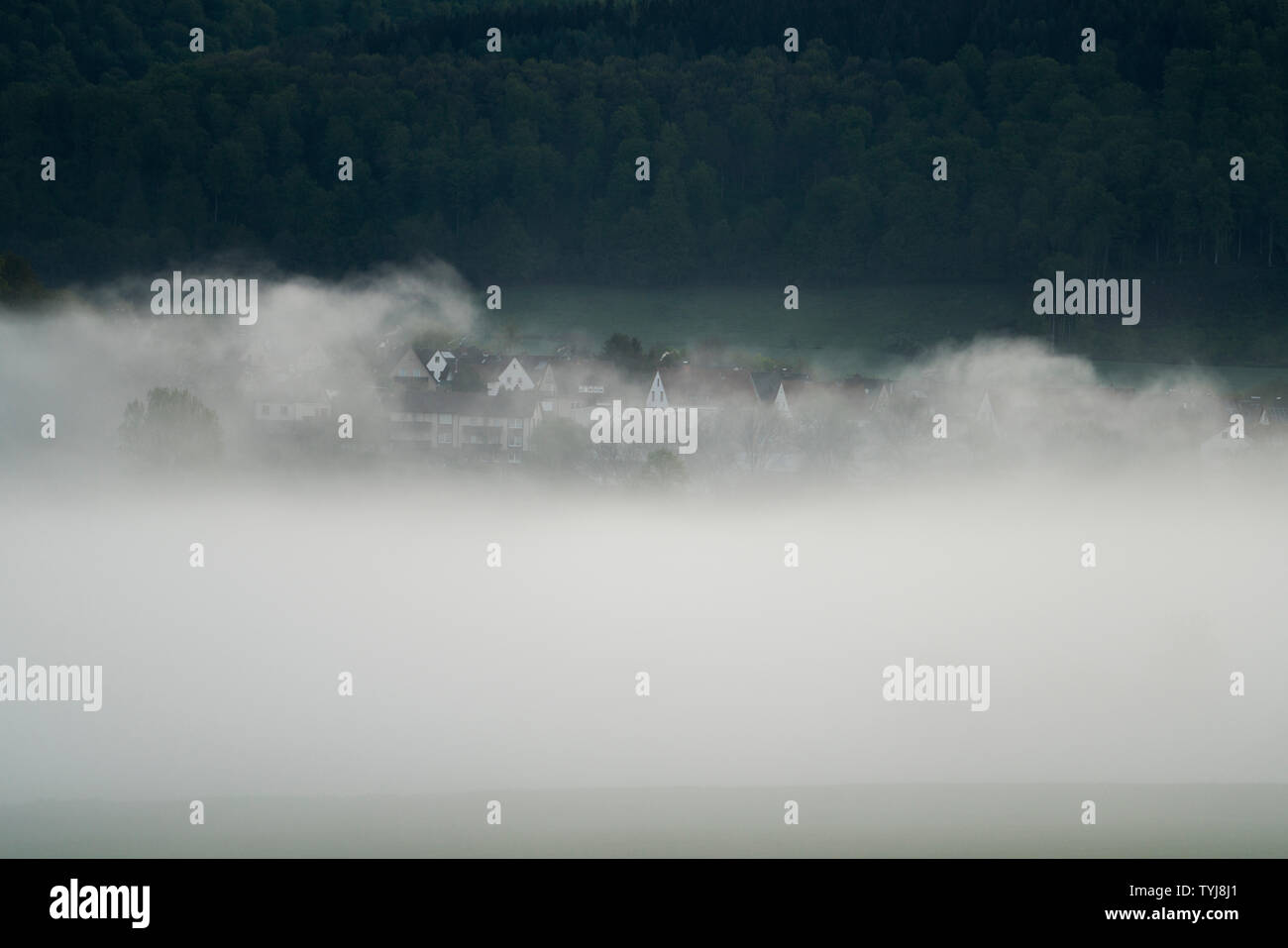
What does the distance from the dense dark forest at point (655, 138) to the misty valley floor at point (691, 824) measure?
30222mm

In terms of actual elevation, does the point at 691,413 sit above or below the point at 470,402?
below

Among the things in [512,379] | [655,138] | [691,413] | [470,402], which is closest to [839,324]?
[691,413]

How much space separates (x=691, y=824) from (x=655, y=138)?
3934cm

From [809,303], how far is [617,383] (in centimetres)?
695

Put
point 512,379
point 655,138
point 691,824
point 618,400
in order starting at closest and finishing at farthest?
1. point 691,824
2. point 512,379
3. point 618,400
4. point 655,138

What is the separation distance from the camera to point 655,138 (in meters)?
60.0

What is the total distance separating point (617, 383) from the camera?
159 feet

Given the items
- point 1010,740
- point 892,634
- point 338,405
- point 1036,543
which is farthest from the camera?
point 338,405

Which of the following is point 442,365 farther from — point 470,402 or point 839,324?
point 839,324

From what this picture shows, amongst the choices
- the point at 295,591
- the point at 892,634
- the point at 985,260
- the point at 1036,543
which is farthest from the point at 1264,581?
the point at 295,591

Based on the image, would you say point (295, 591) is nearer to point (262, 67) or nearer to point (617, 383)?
point (617, 383)

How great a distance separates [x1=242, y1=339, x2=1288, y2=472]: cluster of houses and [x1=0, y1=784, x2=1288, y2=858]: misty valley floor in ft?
70.4

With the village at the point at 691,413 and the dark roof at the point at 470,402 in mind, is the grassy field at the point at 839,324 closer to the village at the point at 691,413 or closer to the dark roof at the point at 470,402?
the village at the point at 691,413

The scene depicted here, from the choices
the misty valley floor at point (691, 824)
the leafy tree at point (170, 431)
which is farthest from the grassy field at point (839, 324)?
the misty valley floor at point (691, 824)
